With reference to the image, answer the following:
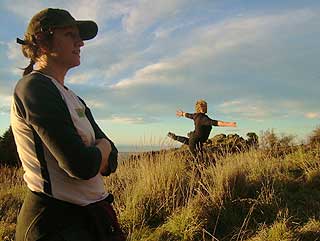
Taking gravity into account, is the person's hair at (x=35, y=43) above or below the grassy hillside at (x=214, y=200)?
above

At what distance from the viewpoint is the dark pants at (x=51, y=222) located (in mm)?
2137

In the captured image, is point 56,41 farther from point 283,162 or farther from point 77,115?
point 283,162

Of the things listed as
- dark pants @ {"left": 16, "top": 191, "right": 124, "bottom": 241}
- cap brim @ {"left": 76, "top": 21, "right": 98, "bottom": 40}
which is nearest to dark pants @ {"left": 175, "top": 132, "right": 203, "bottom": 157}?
cap brim @ {"left": 76, "top": 21, "right": 98, "bottom": 40}

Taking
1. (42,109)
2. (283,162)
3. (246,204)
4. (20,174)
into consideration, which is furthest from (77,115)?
(20,174)

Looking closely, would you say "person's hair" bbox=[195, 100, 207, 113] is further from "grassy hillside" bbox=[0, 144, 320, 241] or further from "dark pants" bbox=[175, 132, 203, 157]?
"grassy hillside" bbox=[0, 144, 320, 241]


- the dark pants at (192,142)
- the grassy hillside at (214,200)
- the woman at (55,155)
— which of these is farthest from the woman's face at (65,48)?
the dark pants at (192,142)

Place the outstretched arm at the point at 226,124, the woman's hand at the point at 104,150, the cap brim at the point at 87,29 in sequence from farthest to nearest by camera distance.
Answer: the outstretched arm at the point at 226,124, the cap brim at the point at 87,29, the woman's hand at the point at 104,150

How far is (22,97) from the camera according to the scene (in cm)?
216

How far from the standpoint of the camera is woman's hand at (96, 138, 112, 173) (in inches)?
90.9

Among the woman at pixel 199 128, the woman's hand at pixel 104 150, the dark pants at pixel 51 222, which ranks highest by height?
the woman at pixel 199 128

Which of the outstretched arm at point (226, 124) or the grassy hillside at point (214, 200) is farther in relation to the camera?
the outstretched arm at point (226, 124)

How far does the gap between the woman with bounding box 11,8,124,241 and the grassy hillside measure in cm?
327

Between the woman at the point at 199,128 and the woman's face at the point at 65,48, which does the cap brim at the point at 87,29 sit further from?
the woman at the point at 199,128

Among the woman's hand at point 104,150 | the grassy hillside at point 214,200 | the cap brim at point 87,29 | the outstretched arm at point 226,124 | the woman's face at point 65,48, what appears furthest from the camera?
the outstretched arm at point 226,124
